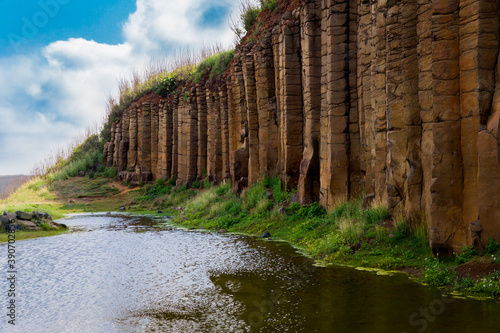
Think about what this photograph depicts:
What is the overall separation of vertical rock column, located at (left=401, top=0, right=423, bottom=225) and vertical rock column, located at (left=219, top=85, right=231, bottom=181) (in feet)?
53.9

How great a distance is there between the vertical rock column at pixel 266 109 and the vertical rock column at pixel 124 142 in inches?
874

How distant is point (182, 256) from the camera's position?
39.6ft

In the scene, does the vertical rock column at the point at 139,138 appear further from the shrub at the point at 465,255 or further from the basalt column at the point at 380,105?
the shrub at the point at 465,255

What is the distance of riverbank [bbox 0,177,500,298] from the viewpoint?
26.3 feet

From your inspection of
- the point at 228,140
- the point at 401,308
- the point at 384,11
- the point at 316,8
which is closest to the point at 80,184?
the point at 228,140

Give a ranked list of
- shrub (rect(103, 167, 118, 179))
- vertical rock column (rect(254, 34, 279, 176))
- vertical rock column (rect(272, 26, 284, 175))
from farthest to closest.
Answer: shrub (rect(103, 167, 118, 179)) < vertical rock column (rect(254, 34, 279, 176)) < vertical rock column (rect(272, 26, 284, 175))

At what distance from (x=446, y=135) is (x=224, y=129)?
60.0 feet

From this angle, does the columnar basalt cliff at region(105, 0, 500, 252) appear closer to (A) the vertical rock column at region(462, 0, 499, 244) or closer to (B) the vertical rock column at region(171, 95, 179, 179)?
(A) the vertical rock column at region(462, 0, 499, 244)

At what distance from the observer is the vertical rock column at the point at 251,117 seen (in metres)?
20.9

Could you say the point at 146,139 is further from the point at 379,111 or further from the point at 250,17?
the point at 379,111

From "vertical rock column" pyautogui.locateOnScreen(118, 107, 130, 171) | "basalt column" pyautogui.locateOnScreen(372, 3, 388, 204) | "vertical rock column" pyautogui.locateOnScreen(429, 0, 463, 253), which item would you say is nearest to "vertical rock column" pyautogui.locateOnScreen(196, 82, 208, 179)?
"vertical rock column" pyautogui.locateOnScreen(118, 107, 130, 171)

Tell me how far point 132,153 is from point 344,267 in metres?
31.6

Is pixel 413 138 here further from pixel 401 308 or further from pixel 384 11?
pixel 401 308

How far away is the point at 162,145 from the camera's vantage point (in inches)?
1358
